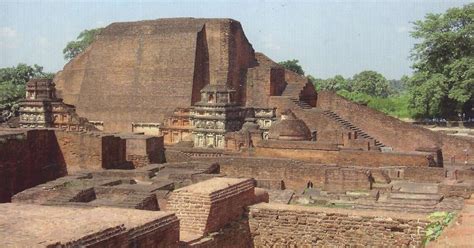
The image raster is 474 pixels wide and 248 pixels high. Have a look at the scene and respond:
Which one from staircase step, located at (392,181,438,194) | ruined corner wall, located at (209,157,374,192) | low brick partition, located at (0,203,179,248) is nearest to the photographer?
low brick partition, located at (0,203,179,248)

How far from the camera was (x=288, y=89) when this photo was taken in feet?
96.3

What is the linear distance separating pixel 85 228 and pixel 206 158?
13.8 metres

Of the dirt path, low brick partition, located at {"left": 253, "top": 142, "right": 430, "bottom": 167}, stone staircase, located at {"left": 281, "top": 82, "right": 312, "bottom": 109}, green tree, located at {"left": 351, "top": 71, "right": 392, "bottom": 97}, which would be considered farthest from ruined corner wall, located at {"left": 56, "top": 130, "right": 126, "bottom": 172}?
green tree, located at {"left": 351, "top": 71, "right": 392, "bottom": 97}

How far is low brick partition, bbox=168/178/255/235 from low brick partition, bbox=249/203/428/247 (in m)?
0.43

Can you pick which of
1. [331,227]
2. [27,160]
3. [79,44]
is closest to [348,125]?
[27,160]

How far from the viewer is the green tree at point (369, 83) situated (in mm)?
73562

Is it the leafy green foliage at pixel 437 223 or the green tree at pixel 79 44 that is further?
the green tree at pixel 79 44

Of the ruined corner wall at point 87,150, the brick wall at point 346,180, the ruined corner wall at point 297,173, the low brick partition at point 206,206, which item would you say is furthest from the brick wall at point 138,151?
the low brick partition at point 206,206

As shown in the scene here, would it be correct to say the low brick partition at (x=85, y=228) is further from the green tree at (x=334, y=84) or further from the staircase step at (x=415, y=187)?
the green tree at (x=334, y=84)

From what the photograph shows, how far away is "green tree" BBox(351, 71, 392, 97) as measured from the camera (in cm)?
7356

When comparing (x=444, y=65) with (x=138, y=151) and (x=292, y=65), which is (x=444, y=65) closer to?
Answer: (x=138, y=151)

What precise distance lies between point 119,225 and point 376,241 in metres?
3.47

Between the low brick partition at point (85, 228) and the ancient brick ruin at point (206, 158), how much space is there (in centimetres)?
2

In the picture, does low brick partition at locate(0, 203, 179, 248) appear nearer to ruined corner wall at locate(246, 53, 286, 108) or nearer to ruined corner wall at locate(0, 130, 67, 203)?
ruined corner wall at locate(0, 130, 67, 203)
